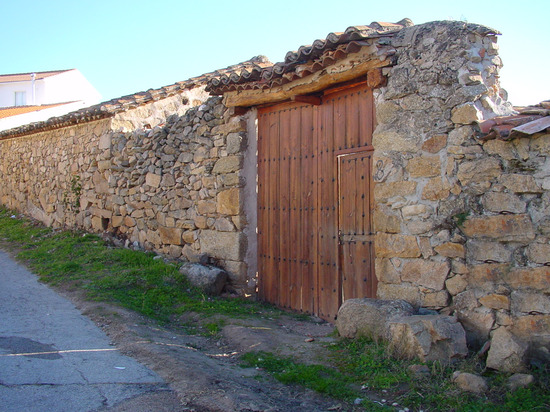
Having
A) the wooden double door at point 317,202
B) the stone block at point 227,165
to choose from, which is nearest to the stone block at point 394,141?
the wooden double door at point 317,202

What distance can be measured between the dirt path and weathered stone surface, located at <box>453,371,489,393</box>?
77 centimetres

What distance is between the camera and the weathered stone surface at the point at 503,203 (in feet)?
12.0

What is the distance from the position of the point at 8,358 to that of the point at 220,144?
370cm

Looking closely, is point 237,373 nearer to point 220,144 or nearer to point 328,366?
point 328,366

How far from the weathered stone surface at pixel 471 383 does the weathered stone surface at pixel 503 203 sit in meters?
1.27

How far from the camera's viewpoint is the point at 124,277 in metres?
6.41

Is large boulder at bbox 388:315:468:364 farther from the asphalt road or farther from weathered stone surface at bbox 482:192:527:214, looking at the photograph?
the asphalt road

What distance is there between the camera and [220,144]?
6578 millimetres

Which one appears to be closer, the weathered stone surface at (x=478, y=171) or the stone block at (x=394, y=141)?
the weathered stone surface at (x=478, y=171)

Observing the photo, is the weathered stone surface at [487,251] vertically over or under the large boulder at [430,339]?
over

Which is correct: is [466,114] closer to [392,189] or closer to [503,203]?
[503,203]

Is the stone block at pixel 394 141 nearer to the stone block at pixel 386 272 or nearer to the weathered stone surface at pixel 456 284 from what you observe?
the stone block at pixel 386 272

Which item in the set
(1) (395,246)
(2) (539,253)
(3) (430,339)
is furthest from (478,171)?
(3) (430,339)

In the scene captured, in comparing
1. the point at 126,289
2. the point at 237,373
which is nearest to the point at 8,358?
the point at 237,373
